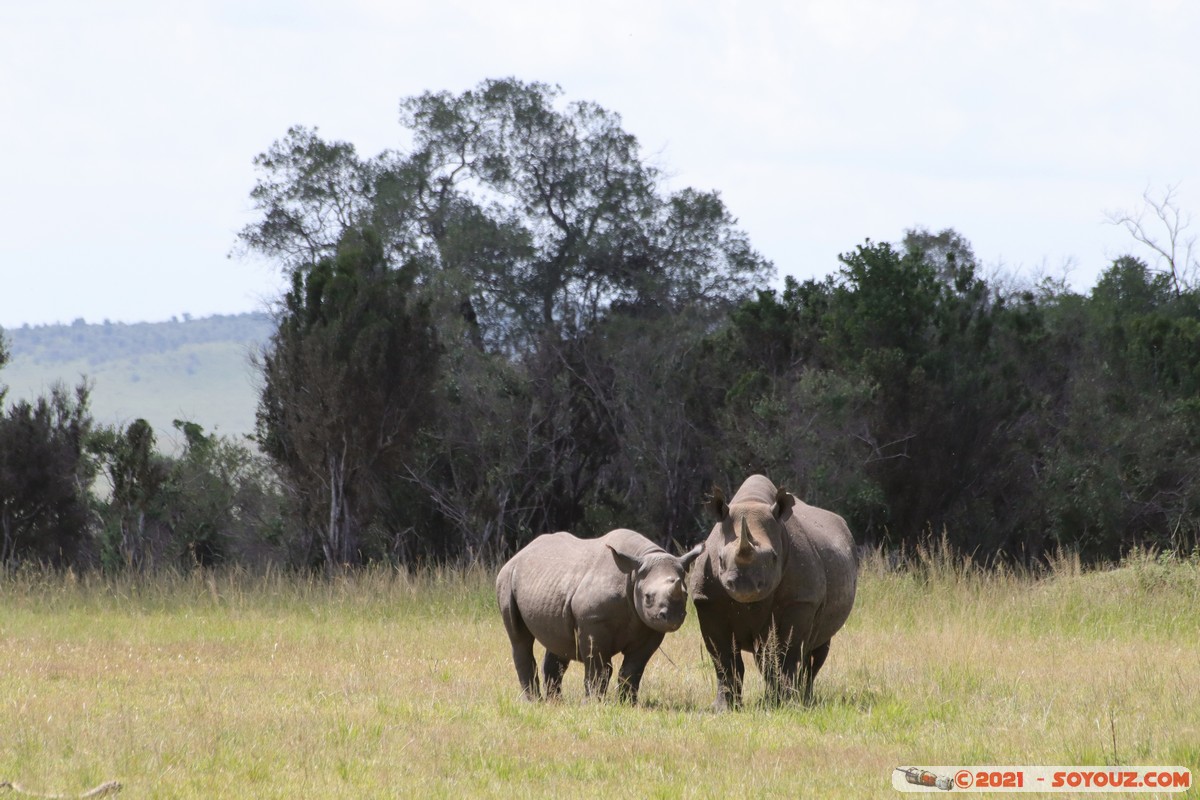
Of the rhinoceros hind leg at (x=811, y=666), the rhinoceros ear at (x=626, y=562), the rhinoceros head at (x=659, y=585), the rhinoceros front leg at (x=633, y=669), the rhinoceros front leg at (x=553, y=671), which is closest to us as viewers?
the rhinoceros head at (x=659, y=585)

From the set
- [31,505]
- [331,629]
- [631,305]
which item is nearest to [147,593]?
[331,629]

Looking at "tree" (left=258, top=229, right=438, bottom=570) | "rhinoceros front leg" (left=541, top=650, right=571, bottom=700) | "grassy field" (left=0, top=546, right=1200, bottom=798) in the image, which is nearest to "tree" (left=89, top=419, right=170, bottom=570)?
"tree" (left=258, top=229, right=438, bottom=570)

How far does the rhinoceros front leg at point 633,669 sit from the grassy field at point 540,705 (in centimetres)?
14

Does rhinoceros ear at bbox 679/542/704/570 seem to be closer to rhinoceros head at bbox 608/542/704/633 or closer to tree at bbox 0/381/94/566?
rhinoceros head at bbox 608/542/704/633

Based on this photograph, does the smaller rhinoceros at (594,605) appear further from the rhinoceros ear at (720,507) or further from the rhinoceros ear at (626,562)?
the rhinoceros ear at (720,507)

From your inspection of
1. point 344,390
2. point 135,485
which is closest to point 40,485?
point 135,485

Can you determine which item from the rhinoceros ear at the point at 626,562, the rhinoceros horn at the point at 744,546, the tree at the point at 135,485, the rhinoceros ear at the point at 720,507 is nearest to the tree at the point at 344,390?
the tree at the point at 135,485

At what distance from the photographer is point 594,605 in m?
9.00

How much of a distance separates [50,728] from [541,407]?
20.3 meters

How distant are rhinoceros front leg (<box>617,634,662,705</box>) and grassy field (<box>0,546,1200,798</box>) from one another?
14cm

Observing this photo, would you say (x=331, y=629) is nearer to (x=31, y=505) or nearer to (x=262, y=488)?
(x=31, y=505)
